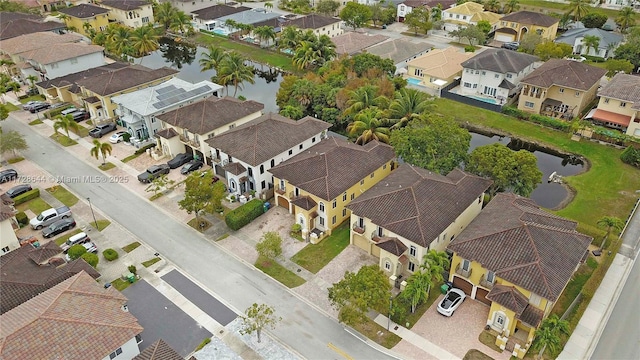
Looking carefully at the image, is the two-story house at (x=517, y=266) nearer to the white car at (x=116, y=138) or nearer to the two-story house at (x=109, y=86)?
the white car at (x=116, y=138)

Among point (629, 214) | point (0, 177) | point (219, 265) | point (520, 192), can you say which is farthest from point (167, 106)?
point (629, 214)

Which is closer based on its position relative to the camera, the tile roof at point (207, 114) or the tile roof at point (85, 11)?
the tile roof at point (207, 114)

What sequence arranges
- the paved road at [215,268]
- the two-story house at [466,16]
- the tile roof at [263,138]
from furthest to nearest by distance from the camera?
the two-story house at [466,16]
the tile roof at [263,138]
the paved road at [215,268]

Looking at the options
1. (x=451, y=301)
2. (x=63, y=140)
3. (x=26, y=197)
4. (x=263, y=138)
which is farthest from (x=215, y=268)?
(x=63, y=140)

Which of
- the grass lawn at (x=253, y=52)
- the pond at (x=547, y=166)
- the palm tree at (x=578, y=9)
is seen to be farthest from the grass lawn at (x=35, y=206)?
the palm tree at (x=578, y=9)

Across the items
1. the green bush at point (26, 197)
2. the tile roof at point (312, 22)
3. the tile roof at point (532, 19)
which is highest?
the tile roof at point (532, 19)

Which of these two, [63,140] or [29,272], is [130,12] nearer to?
[63,140]

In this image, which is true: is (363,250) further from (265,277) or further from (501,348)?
(501,348)
